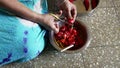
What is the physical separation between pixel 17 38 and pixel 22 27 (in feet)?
0.18

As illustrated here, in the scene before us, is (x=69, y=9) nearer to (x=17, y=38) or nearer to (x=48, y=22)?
(x=48, y=22)

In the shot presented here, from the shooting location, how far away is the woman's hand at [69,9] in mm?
1124

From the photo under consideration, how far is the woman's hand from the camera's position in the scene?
1124mm

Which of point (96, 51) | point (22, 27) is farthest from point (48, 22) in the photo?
point (96, 51)

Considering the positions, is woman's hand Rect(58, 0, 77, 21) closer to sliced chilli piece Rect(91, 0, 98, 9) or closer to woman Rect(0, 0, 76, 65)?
woman Rect(0, 0, 76, 65)

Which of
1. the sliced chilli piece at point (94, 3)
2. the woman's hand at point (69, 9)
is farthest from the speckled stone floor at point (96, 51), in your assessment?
the woman's hand at point (69, 9)

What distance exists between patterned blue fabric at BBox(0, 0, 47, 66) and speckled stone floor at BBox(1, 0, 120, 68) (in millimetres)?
82

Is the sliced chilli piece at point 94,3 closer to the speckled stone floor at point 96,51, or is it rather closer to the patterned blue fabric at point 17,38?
the speckled stone floor at point 96,51

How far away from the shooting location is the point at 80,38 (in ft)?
3.89

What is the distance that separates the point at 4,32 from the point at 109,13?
68 centimetres

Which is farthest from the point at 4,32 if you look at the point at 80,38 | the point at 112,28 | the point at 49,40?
the point at 112,28

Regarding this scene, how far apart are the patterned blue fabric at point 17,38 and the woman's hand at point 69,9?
0.12 metres

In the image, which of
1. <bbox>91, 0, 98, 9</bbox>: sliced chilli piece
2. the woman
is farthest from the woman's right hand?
<bbox>91, 0, 98, 9</bbox>: sliced chilli piece

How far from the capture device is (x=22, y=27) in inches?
39.2
